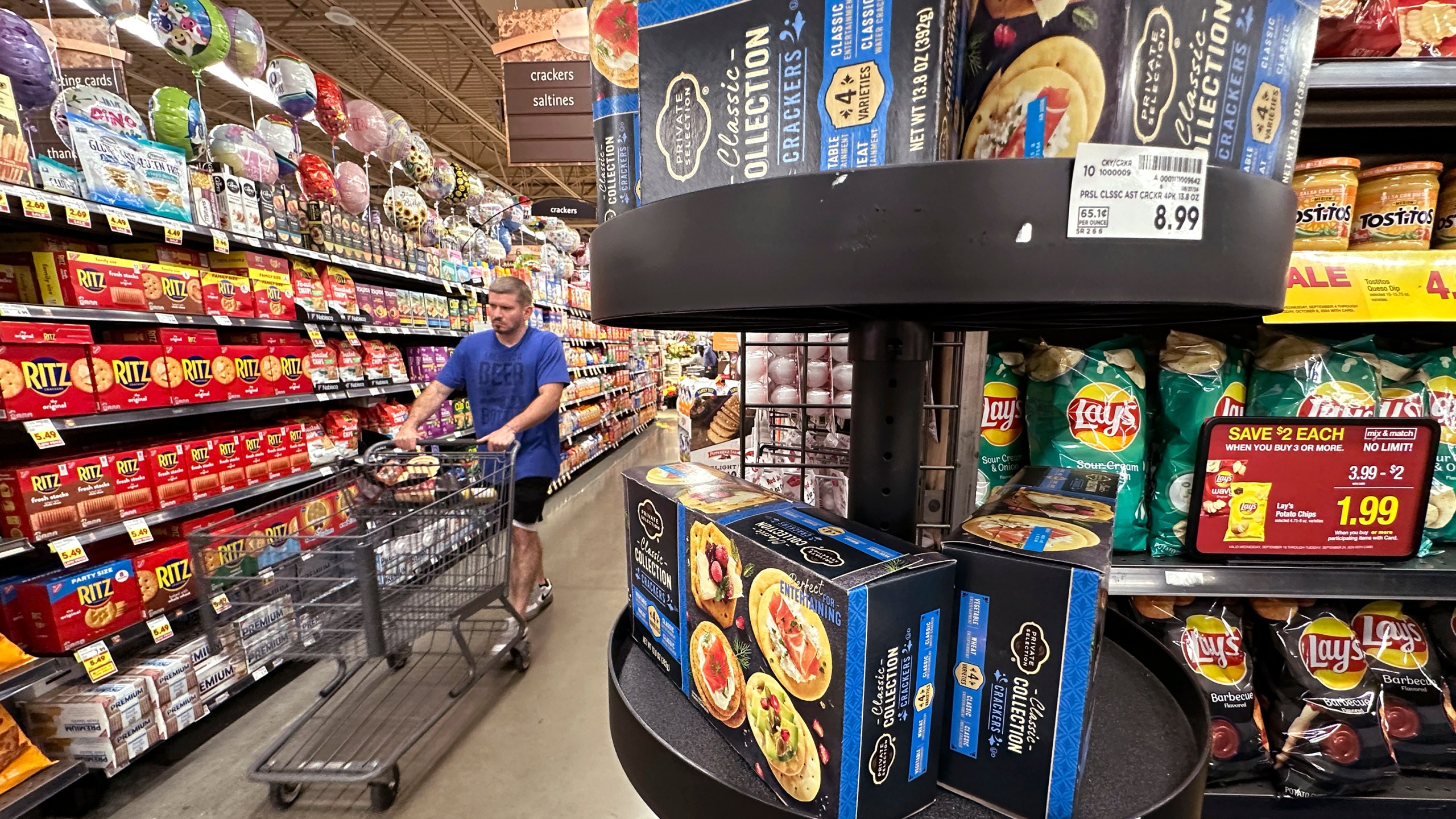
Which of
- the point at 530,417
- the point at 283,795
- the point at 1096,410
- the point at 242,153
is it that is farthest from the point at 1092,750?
the point at 242,153

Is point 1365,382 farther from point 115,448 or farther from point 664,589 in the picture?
point 115,448

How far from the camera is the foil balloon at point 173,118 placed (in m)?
2.21

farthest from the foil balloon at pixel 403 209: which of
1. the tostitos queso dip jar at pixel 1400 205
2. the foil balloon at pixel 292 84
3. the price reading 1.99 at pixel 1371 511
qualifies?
the price reading 1.99 at pixel 1371 511

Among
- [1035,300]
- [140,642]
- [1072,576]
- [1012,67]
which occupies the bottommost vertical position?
[140,642]

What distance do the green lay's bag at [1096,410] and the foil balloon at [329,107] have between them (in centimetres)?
412

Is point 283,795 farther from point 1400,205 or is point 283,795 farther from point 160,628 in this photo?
point 1400,205

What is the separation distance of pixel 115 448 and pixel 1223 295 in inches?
113

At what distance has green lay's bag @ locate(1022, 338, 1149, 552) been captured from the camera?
1.13 metres

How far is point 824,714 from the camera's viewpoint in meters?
0.43

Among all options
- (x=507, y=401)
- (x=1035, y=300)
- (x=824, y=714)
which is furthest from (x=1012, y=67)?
(x=507, y=401)

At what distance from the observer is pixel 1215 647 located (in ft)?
4.19

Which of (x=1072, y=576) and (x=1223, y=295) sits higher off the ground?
(x=1223, y=295)

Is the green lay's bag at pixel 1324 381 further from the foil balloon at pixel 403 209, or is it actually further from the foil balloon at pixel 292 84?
the foil balloon at pixel 292 84

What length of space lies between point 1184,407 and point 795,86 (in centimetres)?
118
